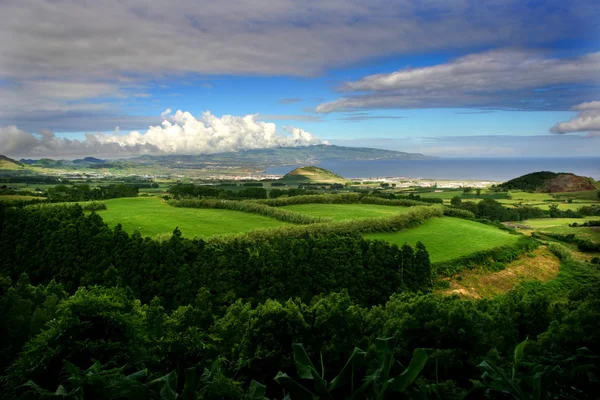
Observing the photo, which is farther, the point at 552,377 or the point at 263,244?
the point at 263,244

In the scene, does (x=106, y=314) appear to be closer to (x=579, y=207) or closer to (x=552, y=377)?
(x=552, y=377)

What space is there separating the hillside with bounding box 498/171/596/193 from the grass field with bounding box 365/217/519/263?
3146mm

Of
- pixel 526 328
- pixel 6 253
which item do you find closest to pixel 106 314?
pixel 526 328

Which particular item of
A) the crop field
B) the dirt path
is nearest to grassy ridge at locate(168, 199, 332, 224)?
the dirt path

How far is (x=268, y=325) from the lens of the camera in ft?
22.0

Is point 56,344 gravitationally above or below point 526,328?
above

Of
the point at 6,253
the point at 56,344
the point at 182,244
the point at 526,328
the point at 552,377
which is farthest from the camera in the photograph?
the point at 6,253

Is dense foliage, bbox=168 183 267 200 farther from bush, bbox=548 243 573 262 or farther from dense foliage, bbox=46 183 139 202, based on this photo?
bush, bbox=548 243 573 262

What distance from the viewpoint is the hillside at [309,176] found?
130ft

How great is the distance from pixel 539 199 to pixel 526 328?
11.7 m

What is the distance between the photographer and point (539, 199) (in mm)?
16906

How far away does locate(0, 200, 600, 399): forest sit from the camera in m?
1.94

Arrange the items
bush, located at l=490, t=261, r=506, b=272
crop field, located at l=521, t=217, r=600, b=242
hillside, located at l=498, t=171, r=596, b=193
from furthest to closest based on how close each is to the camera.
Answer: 1. bush, located at l=490, t=261, r=506, b=272
2. hillside, located at l=498, t=171, r=596, b=193
3. crop field, located at l=521, t=217, r=600, b=242

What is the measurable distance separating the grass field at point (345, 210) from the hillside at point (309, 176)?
1060cm
